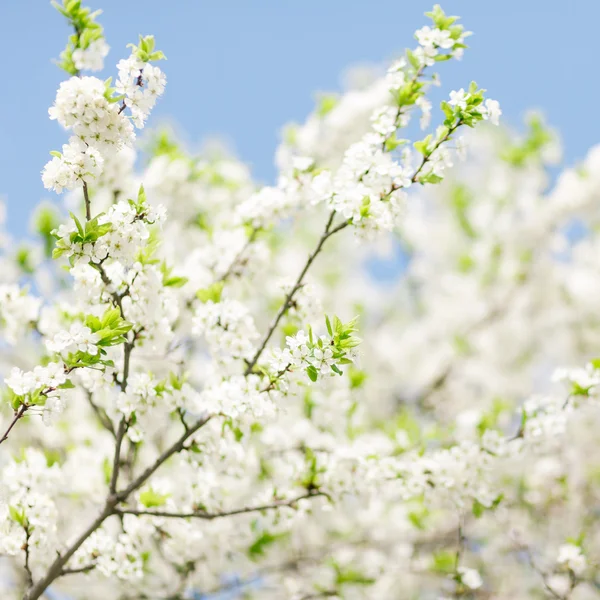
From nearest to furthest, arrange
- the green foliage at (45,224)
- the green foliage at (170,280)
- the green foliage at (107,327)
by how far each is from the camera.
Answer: the green foliage at (107,327), the green foliage at (170,280), the green foliage at (45,224)

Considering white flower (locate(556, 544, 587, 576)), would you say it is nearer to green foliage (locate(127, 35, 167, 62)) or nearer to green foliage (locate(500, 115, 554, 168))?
green foliage (locate(127, 35, 167, 62))

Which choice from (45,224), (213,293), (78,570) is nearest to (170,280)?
(213,293)

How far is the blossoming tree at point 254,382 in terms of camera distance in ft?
9.15

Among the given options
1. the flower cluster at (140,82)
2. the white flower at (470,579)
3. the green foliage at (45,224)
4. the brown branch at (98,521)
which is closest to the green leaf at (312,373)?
the brown branch at (98,521)

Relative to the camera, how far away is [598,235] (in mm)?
9641

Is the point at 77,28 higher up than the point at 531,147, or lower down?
lower down

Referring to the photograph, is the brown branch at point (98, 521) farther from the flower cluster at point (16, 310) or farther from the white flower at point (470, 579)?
the white flower at point (470, 579)

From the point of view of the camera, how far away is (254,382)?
3.16 meters

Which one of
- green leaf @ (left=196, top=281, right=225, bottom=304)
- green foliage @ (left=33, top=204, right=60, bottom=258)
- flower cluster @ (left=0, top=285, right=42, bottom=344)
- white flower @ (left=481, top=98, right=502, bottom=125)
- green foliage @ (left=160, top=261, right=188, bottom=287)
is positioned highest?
green foliage @ (left=33, top=204, right=60, bottom=258)

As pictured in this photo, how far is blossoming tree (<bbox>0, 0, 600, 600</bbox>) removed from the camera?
279 cm

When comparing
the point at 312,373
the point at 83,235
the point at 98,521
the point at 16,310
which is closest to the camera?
the point at 83,235

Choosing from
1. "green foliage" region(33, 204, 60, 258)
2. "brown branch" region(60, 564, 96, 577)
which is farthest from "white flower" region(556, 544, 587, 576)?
"green foliage" region(33, 204, 60, 258)

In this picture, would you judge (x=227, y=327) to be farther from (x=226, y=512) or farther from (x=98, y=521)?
(x=98, y=521)

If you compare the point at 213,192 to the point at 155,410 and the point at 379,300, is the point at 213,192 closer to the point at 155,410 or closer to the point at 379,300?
the point at 155,410
